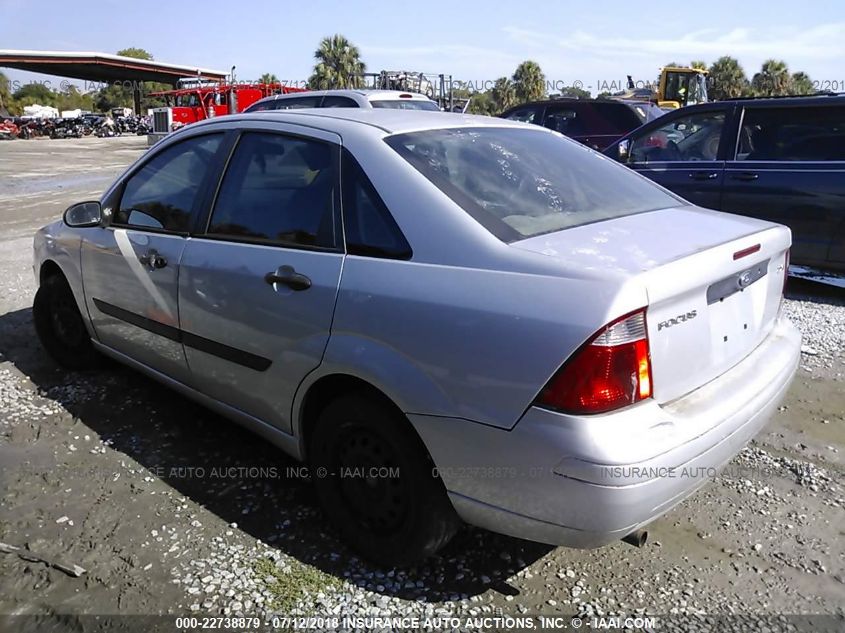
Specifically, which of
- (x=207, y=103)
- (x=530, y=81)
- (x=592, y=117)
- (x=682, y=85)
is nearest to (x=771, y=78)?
(x=530, y=81)

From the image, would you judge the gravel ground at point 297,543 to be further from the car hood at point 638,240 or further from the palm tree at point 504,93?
the palm tree at point 504,93

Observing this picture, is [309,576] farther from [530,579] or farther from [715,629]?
[715,629]

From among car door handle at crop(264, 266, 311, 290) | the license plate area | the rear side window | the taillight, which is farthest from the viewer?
the rear side window

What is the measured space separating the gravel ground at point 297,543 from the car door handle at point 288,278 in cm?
103

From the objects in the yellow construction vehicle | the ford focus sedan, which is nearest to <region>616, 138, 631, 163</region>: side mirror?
the ford focus sedan

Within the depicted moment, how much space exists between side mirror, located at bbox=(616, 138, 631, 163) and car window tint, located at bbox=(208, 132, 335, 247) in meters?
5.25

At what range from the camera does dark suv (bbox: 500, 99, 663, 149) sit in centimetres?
1127

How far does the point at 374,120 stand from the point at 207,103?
26482 millimetres

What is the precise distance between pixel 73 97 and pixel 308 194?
312ft

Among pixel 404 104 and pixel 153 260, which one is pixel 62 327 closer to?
pixel 153 260

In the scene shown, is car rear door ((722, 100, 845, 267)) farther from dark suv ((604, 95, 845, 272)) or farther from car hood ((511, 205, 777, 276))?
car hood ((511, 205, 777, 276))

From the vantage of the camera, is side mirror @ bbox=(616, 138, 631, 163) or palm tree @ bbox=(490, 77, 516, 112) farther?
palm tree @ bbox=(490, 77, 516, 112)

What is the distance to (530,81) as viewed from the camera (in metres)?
48.7

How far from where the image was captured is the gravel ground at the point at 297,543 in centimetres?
241
